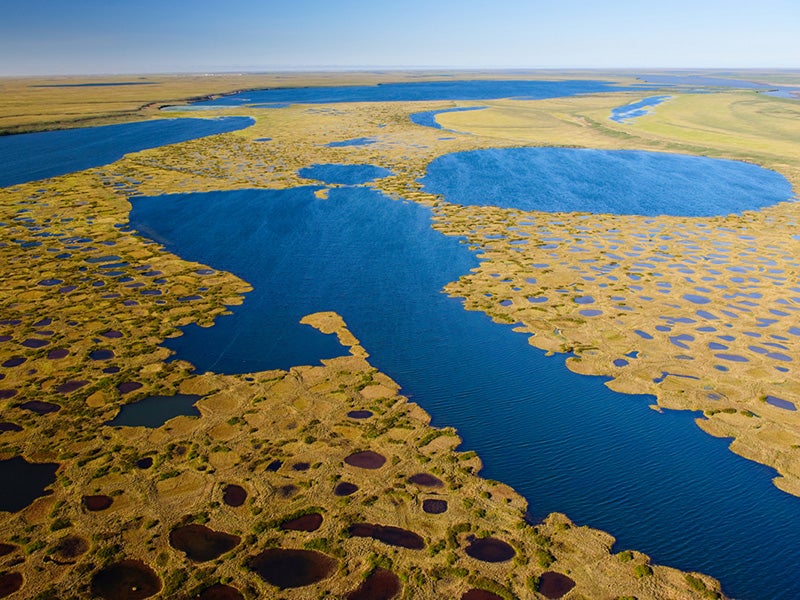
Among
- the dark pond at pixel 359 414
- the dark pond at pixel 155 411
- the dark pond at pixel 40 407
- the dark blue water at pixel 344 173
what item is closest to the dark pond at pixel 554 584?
the dark pond at pixel 359 414

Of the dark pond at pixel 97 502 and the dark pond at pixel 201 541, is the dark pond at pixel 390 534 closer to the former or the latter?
the dark pond at pixel 201 541

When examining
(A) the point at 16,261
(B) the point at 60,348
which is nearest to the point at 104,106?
(A) the point at 16,261

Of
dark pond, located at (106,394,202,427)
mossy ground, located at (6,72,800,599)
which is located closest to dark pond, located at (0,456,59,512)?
mossy ground, located at (6,72,800,599)

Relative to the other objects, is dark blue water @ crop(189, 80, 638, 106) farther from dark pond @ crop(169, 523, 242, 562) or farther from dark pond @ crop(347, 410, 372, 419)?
dark pond @ crop(169, 523, 242, 562)

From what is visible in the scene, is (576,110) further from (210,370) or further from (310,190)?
(210,370)

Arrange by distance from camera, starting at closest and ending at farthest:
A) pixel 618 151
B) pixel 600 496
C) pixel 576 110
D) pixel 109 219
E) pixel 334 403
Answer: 1. pixel 600 496
2. pixel 334 403
3. pixel 109 219
4. pixel 618 151
5. pixel 576 110

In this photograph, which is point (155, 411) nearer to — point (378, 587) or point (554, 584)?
point (378, 587)
